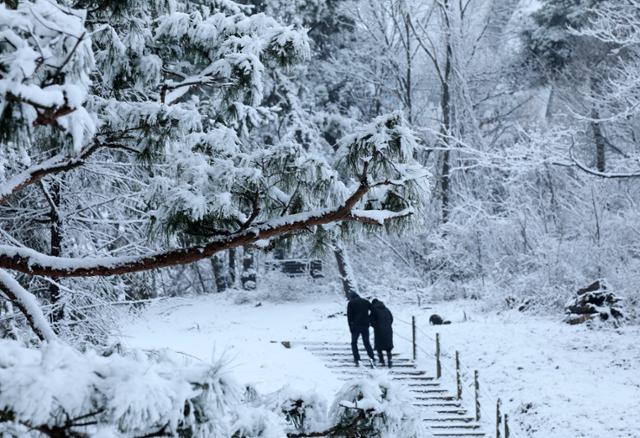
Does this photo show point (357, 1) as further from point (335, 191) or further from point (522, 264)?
point (335, 191)

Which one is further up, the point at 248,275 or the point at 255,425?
the point at 255,425

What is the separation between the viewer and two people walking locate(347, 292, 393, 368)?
13875 millimetres

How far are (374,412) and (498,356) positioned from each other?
35.6ft

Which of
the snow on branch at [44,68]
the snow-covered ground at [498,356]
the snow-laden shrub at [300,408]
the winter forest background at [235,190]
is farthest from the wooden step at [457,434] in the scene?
the snow on branch at [44,68]

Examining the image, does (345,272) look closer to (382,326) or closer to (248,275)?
(248,275)

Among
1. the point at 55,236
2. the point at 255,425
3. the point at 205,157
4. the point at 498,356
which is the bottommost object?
the point at 498,356

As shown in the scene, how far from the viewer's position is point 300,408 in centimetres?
426

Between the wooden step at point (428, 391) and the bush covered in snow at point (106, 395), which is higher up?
the bush covered in snow at point (106, 395)

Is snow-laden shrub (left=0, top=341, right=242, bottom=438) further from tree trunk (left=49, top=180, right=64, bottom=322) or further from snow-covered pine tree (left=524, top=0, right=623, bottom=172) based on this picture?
snow-covered pine tree (left=524, top=0, right=623, bottom=172)

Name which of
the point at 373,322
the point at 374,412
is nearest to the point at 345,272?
the point at 373,322

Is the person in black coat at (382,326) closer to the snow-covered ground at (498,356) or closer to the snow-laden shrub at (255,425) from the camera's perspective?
the snow-covered ground at (498,356)

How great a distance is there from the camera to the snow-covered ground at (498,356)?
11.2 metres

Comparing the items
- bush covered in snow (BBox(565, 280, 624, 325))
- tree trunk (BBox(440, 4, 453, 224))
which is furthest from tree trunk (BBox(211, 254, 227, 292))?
bush covered in snow (BBox(565, 280, 624, 325))

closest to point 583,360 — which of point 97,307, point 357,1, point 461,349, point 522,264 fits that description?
point 461,349
